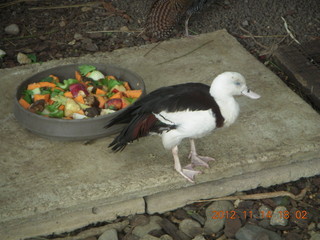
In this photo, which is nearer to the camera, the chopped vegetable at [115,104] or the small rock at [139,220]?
the small rock at [139,220]

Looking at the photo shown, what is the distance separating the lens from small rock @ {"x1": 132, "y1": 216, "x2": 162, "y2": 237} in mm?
3195

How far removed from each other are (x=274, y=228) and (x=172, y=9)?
273 cm

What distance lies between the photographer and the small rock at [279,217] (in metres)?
3.25

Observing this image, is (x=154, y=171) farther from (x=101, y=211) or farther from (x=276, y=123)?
(x=276, y=123)

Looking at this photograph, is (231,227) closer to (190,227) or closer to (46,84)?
(190,227)

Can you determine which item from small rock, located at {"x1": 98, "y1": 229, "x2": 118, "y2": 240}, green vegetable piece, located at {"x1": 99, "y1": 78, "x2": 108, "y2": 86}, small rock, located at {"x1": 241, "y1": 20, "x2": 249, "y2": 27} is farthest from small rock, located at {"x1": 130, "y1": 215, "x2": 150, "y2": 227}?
small rock, located at {"x1": 241, "y1": 20, "x2": 249, "y2": 27}

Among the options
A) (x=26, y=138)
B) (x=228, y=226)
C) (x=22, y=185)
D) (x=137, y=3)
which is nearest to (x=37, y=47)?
(x=137, y=3)

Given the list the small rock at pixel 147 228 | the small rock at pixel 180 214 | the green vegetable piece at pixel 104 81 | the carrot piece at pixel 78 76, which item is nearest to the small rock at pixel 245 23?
the green vegetable piece at pixel 104 81

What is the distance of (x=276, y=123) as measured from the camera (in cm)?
383

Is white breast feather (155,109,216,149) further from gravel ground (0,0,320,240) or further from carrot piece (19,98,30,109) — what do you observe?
gravel ground (0,0,320,240)

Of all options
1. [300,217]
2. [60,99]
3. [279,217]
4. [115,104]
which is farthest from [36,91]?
[300,217]

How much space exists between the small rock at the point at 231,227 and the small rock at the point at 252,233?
3 cm

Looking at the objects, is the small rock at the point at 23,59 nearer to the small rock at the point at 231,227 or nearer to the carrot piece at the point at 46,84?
the carrot piece at the point at 46,84

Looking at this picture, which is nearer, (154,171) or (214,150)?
(154,171)
